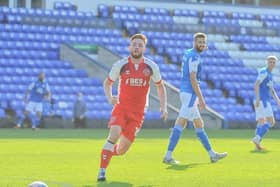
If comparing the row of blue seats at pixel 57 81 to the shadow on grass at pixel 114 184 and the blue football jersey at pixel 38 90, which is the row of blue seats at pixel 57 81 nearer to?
the blue football jersey at pixel 38 90

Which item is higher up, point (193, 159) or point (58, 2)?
point (58, 2)

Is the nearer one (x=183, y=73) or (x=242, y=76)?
(x=183, y=73)

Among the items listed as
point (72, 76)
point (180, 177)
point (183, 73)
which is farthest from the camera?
point (72, 76)

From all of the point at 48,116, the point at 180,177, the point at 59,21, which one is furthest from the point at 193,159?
the point at 59,21

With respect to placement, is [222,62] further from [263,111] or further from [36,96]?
[263,111]

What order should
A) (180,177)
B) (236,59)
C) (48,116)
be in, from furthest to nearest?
1. (236,59)
2. (48,116)
3. (180,177)

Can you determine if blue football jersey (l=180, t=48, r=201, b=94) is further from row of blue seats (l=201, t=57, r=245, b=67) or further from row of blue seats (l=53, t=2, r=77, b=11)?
row of blue seats (l=53, t=2, r=77, b=11)

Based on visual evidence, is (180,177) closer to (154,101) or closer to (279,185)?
(279,185)

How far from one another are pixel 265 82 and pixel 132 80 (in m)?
A: 6.86

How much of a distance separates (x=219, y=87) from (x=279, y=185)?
26.5 meters

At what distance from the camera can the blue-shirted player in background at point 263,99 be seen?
685 inches

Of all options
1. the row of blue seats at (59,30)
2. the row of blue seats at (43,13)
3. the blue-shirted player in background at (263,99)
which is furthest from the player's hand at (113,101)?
the row of blue seats at (43,13)

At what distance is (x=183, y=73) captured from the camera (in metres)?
14.1

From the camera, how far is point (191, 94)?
1405 cm
